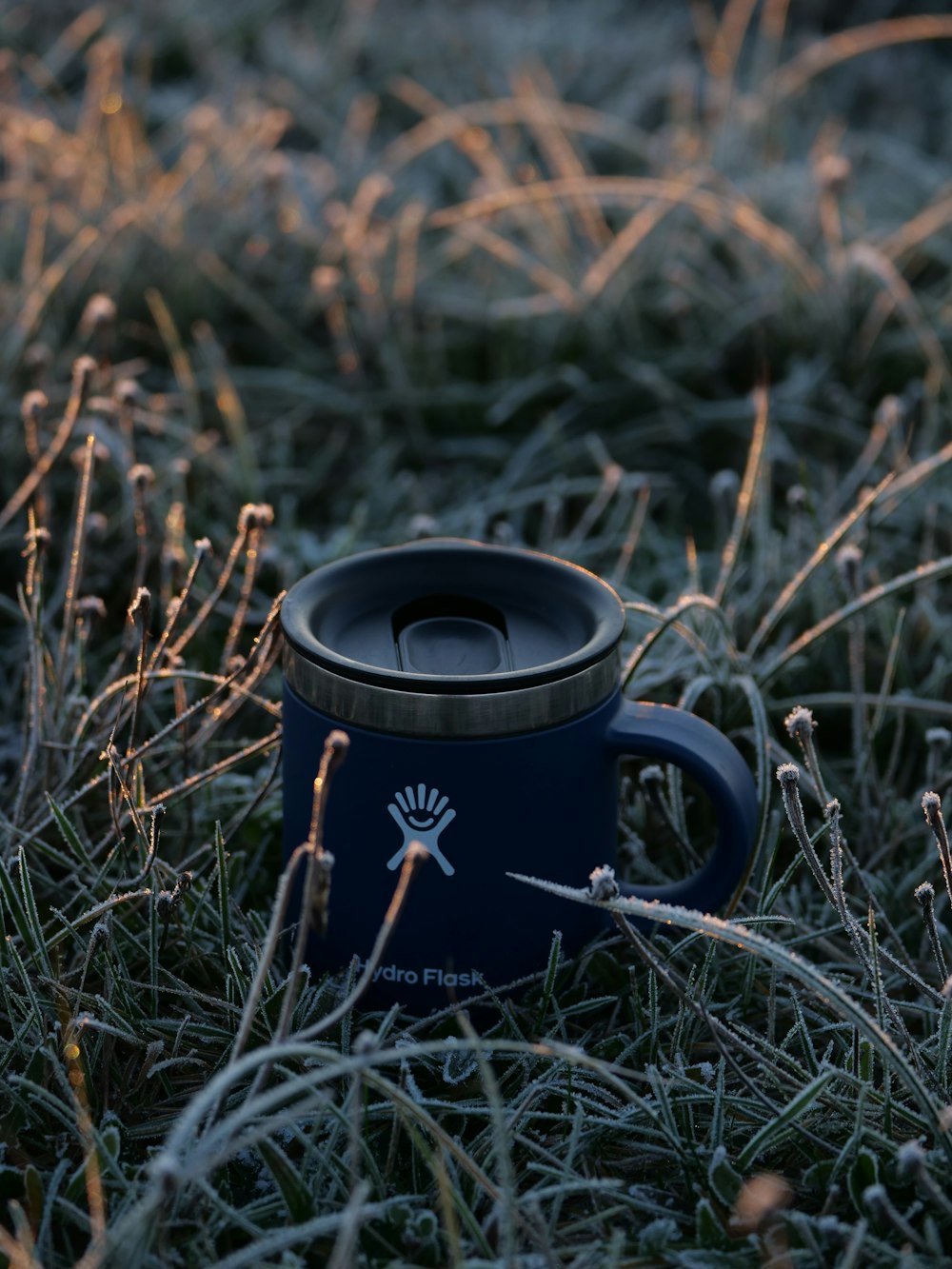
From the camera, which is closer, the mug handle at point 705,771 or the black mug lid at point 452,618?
the black mug lid at point 452,618

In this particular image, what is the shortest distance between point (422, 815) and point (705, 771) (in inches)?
12.4

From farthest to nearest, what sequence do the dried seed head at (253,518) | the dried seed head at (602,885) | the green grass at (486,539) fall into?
the dried seed head at (253,518)
the green grass at (486,539)
the dried seed head at (602,885)

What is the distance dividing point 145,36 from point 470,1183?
4560mm

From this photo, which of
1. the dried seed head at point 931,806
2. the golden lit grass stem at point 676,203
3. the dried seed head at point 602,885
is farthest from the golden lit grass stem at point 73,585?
the golden lit grass stem at point 676,203

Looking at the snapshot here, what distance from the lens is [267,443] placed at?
118 inches

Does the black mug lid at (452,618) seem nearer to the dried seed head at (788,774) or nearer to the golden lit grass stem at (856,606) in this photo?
the dried seed head at (788,774)

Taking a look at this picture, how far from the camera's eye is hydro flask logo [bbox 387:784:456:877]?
1.45m

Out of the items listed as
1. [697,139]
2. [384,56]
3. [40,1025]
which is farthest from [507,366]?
[384,56]

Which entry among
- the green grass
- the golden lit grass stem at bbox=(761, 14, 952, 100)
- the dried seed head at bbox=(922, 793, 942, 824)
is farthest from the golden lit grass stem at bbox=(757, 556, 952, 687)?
the golden lit grass stem at bbox=(761, 14, 952, 100)

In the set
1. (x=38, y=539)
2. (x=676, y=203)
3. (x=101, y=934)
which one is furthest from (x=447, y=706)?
(x=676, y=203)

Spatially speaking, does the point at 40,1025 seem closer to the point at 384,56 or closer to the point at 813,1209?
the point at 813,1209

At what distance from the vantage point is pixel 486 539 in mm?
2666

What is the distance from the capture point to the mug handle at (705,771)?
1552 mm

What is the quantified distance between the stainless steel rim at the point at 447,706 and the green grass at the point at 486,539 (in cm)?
20
